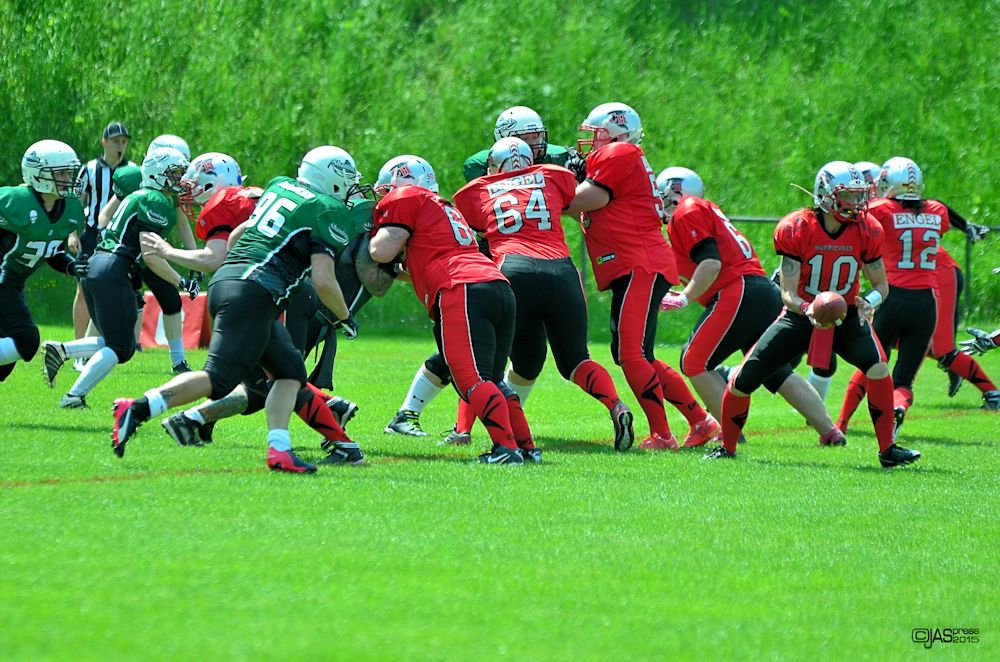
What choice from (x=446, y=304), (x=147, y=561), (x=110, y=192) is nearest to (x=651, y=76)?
(x=110, y=192)

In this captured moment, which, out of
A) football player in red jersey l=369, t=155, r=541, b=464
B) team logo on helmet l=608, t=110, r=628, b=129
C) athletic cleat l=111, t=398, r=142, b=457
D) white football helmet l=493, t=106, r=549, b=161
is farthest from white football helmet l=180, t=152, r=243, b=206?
team logo on helmet l=608, t=110, r=628, b=129

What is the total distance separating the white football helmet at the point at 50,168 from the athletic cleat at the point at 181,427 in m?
2.78

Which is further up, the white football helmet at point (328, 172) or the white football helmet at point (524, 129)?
the white football helmet at point (524, 129)

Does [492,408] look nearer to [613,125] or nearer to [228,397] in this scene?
[228,397]

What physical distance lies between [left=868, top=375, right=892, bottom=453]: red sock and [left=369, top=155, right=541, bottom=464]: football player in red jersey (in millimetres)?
1907

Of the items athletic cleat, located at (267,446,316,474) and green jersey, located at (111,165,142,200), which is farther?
green jersey, located at (111,165,142,200)

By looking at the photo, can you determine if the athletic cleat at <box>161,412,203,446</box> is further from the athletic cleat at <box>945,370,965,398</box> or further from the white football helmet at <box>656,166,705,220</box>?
the athletic cleat at <box>945,370,965,398</box>

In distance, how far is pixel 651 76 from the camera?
2569 centimetres

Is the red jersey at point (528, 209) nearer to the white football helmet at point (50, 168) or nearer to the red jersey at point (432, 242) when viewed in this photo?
the red jersey at point (432, 242)

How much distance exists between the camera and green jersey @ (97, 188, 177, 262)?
396 inches

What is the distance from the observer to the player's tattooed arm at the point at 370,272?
8.60 meters

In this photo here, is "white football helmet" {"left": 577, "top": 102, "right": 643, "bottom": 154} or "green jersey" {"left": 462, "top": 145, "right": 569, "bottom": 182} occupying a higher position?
"white football helmet" {"left": 577, "top": 102, "right": 643, "bottom": 154}

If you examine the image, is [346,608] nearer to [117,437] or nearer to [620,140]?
[117,437]

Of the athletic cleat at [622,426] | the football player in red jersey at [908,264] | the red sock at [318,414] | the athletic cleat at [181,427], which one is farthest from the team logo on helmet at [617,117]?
the athletic cleat at [181,427]
